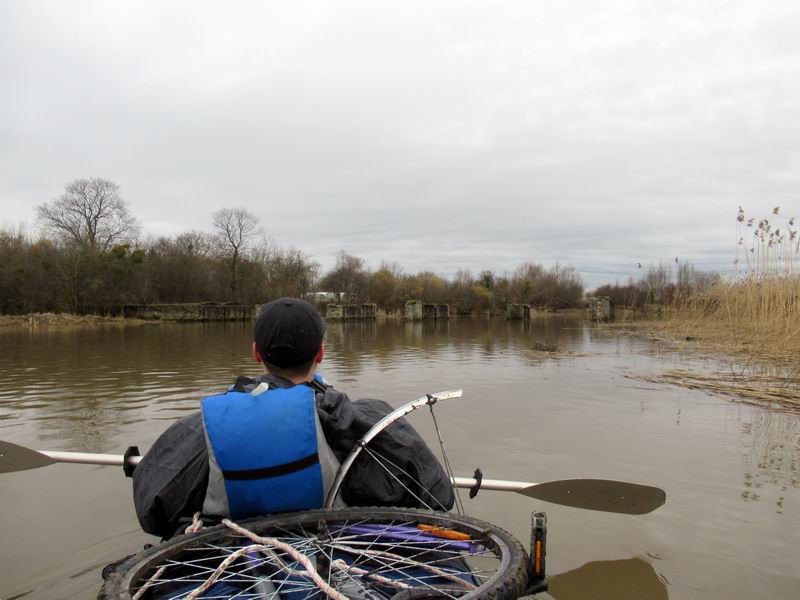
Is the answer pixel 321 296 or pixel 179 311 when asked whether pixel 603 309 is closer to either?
pixel 321 296

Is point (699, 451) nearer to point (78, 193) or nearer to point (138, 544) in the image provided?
point (138, 544)

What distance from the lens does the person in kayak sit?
1978mm

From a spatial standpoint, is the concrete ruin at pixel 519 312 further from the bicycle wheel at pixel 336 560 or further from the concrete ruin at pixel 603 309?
the bicycle wheel at pixel 336 560

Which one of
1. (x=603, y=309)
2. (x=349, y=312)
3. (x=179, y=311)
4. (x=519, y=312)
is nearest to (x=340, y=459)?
(x=179, y=311)

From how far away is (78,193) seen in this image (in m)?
40.2

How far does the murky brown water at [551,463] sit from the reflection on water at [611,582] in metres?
0.01

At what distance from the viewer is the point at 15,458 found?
3834 millimetres

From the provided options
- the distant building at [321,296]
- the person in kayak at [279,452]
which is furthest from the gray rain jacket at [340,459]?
the distant building at [321,296]

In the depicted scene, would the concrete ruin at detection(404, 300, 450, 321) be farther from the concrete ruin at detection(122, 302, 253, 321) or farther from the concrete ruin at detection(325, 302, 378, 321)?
the concrete ruin at detection(122, 302, 253, 321)

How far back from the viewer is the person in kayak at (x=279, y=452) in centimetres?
198

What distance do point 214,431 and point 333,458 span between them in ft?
1.51

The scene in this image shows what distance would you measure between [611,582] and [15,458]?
383cm

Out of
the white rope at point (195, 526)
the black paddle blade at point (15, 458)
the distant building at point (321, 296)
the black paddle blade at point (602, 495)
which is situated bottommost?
the black paddle blade at point (602, 495)

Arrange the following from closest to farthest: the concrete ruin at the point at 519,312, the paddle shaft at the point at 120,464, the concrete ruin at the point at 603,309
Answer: the paddle shaft at the point at 120,464, the concrete ruin at the point at 603,309, the concrete ruin at the point at 519,312
